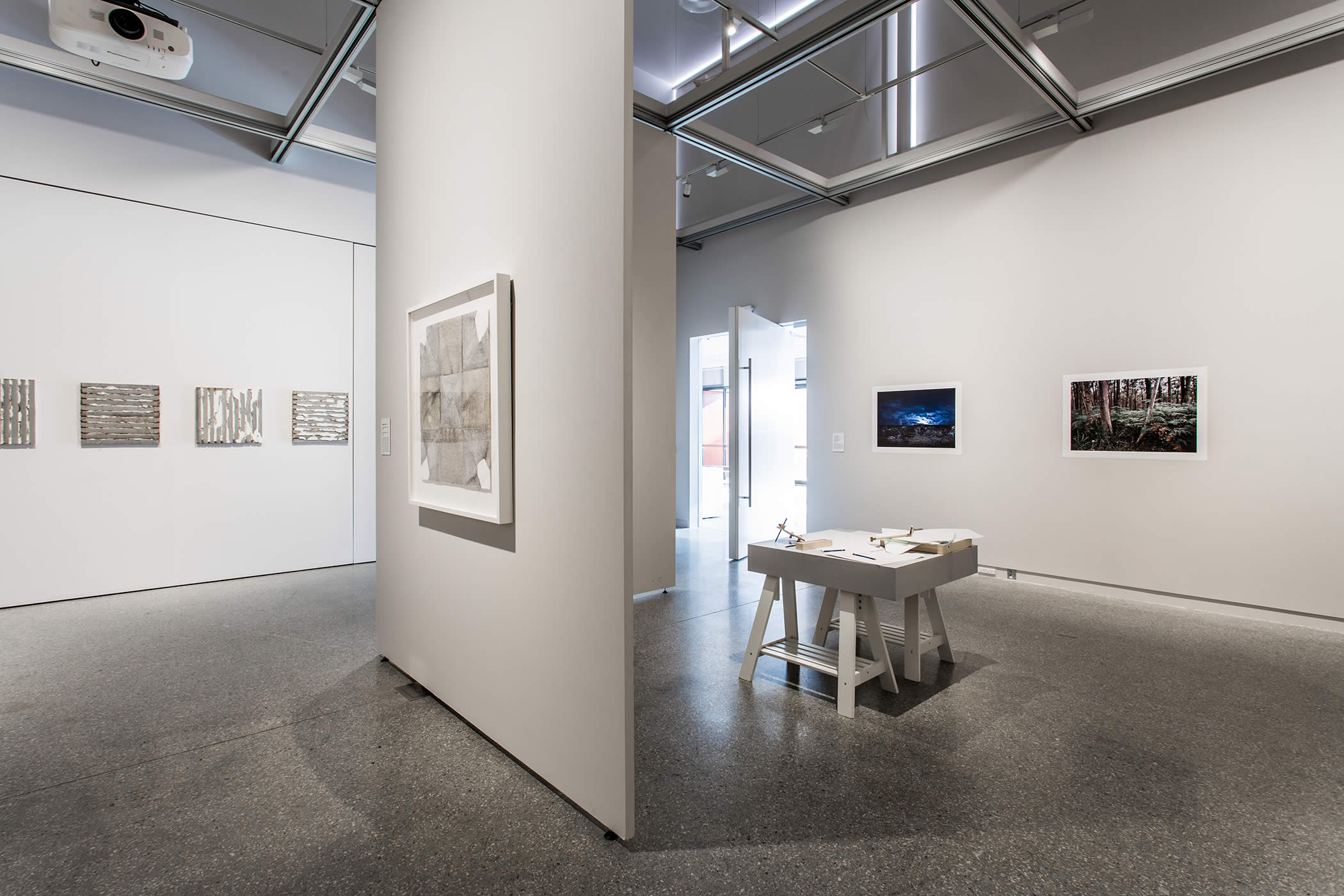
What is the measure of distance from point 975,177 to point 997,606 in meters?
3.85

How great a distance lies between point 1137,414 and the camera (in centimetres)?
499

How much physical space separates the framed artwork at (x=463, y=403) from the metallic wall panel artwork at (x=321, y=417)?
349cm

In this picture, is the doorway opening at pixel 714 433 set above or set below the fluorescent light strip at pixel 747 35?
below

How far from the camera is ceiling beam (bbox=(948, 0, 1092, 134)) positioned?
12.9ft

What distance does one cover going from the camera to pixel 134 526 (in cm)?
534

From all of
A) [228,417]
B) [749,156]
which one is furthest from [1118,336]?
[228,417]

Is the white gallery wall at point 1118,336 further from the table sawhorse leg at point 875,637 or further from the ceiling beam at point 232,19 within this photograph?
the ceiling beam at point 232,19

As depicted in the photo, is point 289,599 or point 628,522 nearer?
point 628,522

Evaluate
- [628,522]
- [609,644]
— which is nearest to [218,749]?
[609,644]

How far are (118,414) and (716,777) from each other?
569cm

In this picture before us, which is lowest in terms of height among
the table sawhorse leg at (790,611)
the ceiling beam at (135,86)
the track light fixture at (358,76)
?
the table sawhorse leg at (790,611)

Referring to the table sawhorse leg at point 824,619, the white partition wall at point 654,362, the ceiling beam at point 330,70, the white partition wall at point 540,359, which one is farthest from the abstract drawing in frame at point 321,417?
the table sawhorse leg at point 824,619

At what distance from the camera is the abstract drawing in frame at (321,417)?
6109mm

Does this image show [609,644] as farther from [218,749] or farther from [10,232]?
[10,232]
